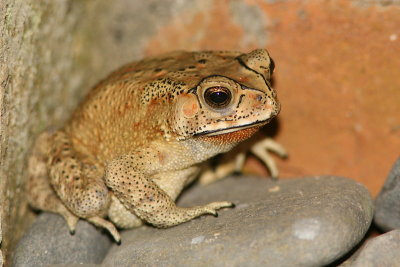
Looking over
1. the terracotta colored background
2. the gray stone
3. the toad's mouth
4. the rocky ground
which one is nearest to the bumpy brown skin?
the toad's mouth

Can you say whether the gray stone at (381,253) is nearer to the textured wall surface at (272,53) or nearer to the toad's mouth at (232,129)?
the toad's mouth at (232,129)

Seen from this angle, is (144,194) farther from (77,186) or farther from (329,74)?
(329,74)

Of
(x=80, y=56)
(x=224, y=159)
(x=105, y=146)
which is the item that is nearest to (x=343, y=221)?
(x=224, y=159)

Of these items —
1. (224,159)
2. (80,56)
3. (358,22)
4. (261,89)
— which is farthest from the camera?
(80,56)

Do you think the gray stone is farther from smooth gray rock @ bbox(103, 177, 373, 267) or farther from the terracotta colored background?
the terracotta colored background

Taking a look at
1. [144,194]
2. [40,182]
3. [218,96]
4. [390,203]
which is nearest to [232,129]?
[218,96]

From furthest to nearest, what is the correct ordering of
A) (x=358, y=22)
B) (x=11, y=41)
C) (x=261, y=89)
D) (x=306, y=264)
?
(x=358, y=22) → (x=11, y=41) → (x=261, y=89) → (x=306, y=264)

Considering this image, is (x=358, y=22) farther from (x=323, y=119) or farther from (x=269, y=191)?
(x=269, y=191)
